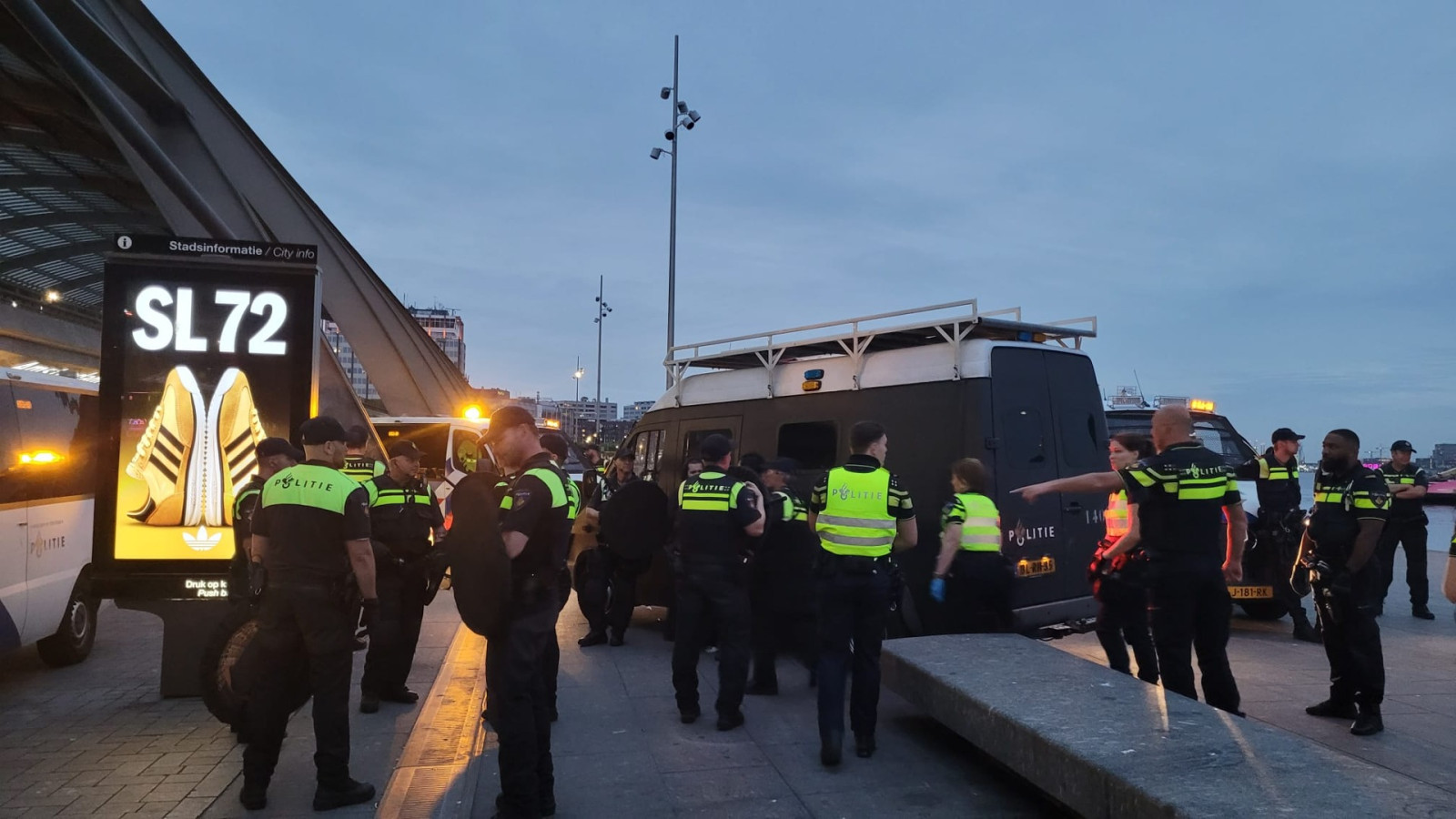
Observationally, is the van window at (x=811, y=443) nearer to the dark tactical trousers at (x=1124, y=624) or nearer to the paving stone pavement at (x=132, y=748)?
the dark tactical trousers at (x=1124, y=624)

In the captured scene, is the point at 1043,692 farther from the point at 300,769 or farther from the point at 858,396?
the point at 300,769

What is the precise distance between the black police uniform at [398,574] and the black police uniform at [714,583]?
191 cm

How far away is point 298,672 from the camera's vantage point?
450 centimetres

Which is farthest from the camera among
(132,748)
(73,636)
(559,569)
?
(73,636)

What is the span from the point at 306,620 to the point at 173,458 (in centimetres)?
253

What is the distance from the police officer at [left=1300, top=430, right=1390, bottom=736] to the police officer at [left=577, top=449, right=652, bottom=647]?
5099 millimetres

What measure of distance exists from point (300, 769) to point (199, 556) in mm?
1890

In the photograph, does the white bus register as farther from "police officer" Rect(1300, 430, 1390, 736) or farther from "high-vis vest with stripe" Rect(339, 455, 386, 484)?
"police officer" Rect(1300, 430, 1390, 736)

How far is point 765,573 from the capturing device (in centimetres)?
679

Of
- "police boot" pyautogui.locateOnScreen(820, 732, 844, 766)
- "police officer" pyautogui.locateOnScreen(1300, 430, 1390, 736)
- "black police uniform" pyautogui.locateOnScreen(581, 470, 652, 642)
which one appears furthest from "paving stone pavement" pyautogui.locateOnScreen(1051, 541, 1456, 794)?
"black police uniform" pyautogui.locateOnScreen(581, 470, 652, 642)

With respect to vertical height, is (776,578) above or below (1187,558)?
below

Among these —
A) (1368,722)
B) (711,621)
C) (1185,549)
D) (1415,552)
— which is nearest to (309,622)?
(711,621)

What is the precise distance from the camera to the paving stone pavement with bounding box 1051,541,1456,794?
517 centimetres

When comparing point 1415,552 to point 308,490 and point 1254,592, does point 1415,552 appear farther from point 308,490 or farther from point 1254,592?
point 308,490
